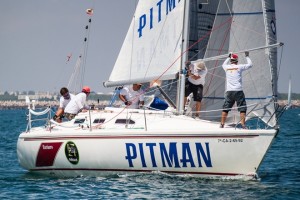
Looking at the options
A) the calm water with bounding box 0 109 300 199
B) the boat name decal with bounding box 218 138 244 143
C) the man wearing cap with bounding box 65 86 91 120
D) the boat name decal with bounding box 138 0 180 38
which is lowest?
the calm water with bounding box 0 109 300 199

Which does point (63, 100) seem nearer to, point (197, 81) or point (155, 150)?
point (197, 81)

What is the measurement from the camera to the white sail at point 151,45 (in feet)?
58.1

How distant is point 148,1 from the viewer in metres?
18.2

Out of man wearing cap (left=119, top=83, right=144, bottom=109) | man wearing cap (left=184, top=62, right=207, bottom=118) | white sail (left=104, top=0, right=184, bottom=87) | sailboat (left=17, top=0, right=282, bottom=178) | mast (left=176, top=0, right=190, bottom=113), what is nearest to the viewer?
sailboat (left=17, top=0, right=282, bottom=178)

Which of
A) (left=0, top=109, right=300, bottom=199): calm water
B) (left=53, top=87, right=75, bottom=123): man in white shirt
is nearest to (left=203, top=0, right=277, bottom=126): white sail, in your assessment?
(left=0, top=109, right=300, bottom=199): calm water

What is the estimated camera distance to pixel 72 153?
56.9ft

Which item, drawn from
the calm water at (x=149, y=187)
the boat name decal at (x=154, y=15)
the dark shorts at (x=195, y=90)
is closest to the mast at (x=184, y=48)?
the boat name decal at (x=154, y=15)

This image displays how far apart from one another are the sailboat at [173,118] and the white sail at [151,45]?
0.03 meters

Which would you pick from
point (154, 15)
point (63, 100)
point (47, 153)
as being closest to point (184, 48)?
point (154, 15)

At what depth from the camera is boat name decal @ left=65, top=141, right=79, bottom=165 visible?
17266mm

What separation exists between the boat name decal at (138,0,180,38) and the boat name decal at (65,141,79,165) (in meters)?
3.42

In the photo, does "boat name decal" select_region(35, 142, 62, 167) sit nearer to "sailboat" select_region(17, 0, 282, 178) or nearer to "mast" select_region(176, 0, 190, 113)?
"sailboat" select_region(17, 0, 282, 178)

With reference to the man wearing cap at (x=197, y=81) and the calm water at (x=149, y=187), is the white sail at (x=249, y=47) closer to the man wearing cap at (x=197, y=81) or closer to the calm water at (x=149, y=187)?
the man wearing cap at (x=197, y=81)

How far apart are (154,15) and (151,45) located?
77cm
